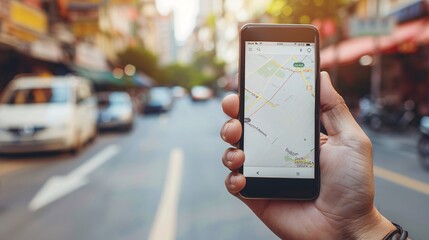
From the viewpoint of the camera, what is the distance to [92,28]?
24.8 meters

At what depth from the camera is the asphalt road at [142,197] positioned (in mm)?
5379

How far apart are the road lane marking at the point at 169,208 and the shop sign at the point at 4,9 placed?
883 centimetres

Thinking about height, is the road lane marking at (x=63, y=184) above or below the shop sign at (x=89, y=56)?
below

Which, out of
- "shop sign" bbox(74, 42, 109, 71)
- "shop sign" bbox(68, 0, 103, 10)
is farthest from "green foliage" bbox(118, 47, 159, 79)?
"shop sign" bbox(68, 0, 103, 10)

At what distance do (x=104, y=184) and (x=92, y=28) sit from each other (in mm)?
17767

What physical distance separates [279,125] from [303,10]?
53.8 feet

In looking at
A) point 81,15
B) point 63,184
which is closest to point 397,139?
point 63,184

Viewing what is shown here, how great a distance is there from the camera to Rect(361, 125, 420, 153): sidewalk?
13039mm

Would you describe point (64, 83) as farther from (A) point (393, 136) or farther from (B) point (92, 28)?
(B) point (92, 28)

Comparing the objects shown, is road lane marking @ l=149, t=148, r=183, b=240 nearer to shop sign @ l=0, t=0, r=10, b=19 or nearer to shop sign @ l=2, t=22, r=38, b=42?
shop sign @ l=0, t=0, r=10, b=19

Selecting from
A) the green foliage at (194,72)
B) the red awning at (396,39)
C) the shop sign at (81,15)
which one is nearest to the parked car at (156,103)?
the shop sign at (81,15)

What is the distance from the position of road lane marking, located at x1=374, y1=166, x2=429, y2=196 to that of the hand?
229 inches

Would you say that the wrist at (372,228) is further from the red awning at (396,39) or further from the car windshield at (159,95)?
the car windshield at (159,95)

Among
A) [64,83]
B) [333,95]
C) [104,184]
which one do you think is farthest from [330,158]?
[64,83]
